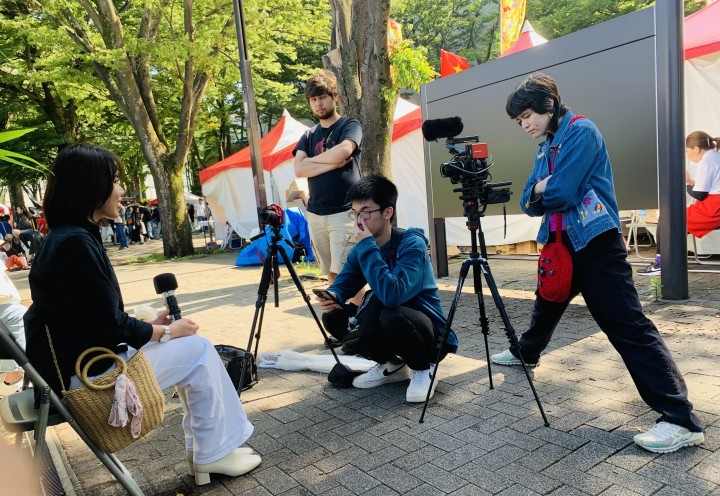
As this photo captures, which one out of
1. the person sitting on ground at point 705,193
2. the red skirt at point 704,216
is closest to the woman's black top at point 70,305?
the person sitting on ground at point 705,193

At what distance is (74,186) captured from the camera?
2.21m

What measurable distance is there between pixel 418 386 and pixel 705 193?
208 inches

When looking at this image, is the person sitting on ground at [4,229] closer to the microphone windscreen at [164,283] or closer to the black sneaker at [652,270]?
the microphone windscreen at [164,283]

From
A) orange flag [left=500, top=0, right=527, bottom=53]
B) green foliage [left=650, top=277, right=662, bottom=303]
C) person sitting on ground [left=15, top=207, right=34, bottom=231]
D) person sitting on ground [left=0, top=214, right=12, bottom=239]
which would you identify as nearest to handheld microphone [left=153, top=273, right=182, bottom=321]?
green foliage [left=650, top=277, right=662, bottom=303]

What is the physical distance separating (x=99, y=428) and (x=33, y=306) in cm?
56

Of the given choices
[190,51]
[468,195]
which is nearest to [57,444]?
[468,195]

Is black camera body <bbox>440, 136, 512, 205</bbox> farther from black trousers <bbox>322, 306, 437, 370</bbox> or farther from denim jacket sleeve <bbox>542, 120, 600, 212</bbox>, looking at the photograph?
black trousers <bbox>322, 306, 437, 370</bbox>

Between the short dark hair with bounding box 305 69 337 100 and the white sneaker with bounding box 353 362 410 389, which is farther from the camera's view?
the short dark hair with bounding box 305 69 337 100

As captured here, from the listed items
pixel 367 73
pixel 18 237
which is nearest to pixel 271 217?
pixel 367 73

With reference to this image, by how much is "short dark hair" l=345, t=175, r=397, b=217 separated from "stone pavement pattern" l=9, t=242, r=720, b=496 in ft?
4.18

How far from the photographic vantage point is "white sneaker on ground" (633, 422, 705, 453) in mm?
2500

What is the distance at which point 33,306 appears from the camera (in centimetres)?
218

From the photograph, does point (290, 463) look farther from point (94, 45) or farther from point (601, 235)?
point (94, 45)

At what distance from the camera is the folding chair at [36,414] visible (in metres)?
1.95
